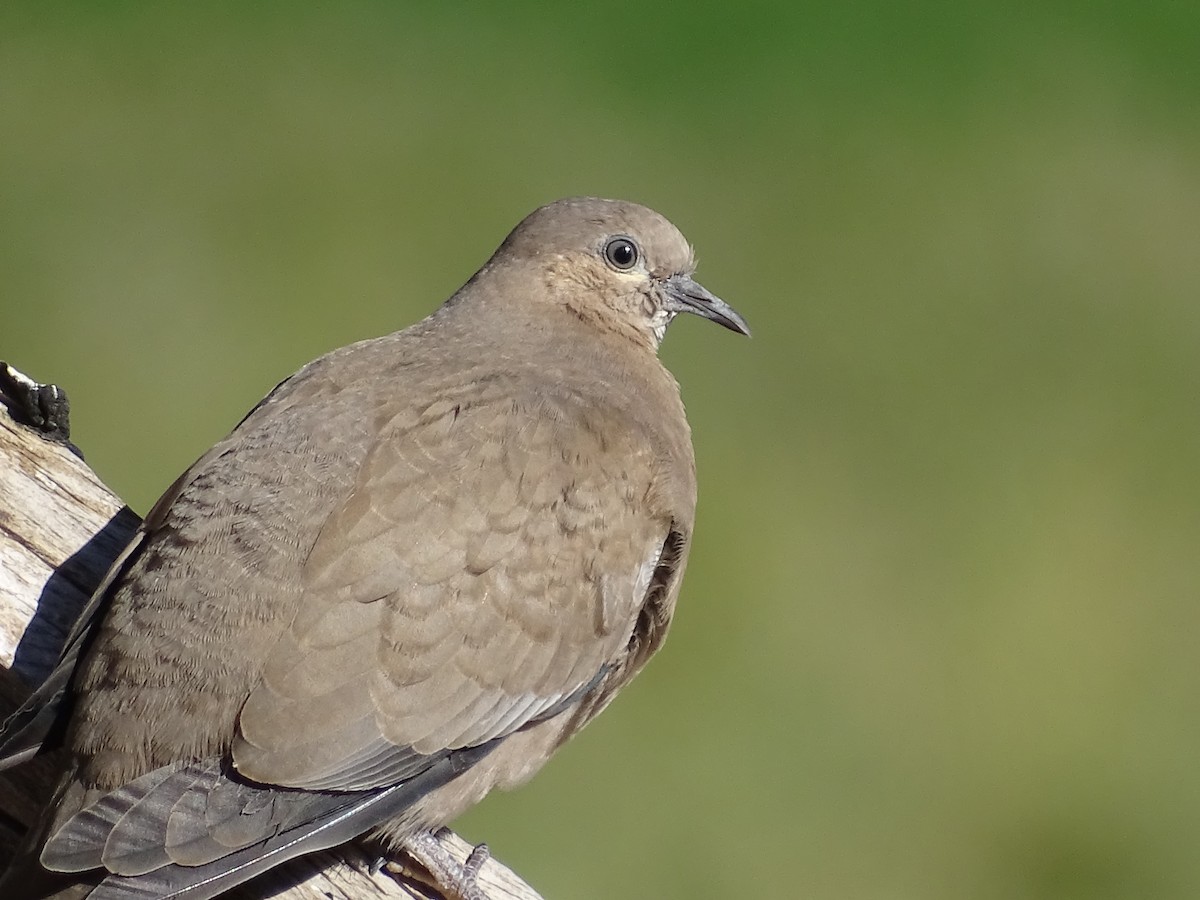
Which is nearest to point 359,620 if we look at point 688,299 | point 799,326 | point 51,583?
point 51,583

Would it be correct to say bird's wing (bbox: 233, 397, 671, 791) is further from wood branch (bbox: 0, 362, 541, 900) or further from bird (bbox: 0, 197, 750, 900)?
wood branch (bbox: 0, 362, 541, 900)

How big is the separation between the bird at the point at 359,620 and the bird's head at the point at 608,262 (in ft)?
1.67

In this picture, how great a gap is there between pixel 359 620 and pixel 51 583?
0.84 m

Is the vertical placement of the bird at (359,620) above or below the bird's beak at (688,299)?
below

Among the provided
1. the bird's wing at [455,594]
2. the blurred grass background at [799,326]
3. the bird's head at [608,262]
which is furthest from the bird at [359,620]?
the blurred grass background at [799,326]

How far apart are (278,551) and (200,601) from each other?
7.7 inches

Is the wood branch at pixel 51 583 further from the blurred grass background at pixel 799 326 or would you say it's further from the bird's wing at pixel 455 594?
the blurred grass background at pixel 799 326

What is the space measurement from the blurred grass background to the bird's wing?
10.3 feet

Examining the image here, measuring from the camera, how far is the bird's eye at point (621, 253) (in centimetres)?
528

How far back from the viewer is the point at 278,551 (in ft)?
12.6

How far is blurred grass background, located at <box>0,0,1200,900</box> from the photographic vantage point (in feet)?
25.7

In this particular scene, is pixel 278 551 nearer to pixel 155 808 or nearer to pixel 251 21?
pixel 155 808

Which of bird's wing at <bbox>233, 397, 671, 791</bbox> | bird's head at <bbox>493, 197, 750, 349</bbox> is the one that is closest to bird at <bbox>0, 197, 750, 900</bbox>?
bird's wing at <bbox>233, 397, 671, 791</bbox>

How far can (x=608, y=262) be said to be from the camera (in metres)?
5.29
